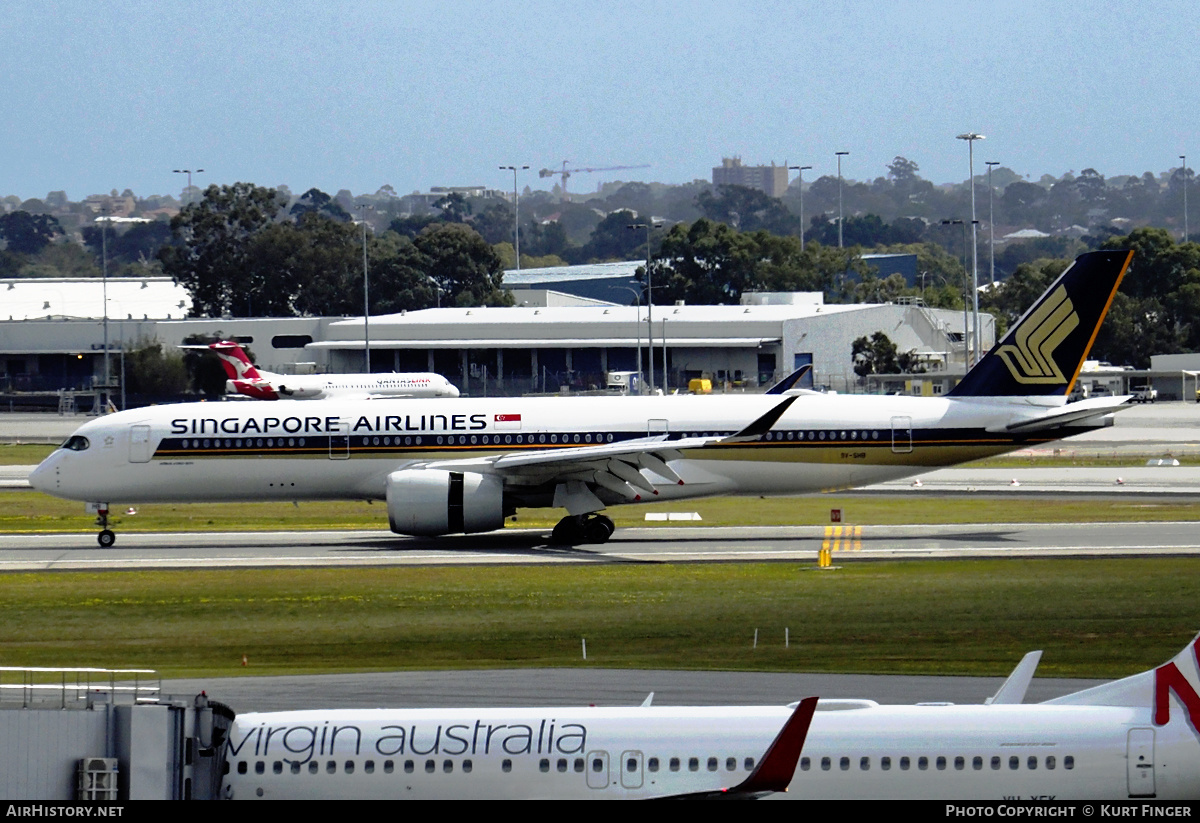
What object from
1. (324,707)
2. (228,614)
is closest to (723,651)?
(324,707)

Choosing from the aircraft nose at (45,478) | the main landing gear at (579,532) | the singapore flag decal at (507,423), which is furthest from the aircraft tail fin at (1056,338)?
the aircraft nose at (45,478)

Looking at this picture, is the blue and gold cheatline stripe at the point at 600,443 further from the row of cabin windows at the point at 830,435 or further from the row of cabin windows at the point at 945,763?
the row of cabin windows at the point at 945,763

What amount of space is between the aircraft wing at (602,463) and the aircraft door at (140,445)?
7.76 meters

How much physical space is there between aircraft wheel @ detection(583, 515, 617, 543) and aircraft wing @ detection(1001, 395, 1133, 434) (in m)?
11.5

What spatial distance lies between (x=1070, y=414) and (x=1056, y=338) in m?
2.96

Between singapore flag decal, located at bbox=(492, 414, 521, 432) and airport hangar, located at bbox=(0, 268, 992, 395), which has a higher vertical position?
airport hangar, located at bbox=(0, 268, 992, 395)

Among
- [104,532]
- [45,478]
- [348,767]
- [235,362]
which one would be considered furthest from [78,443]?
[235,362]

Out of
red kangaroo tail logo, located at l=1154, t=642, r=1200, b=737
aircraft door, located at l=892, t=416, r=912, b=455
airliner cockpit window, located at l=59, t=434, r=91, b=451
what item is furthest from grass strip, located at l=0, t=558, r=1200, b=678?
red kangaroo tail logo, located at l=1154, t=642, r=1200, b=737

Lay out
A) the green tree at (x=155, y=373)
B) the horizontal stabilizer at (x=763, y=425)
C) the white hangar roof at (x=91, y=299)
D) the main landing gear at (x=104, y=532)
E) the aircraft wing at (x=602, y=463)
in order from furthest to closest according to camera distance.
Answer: the white hangar roof at (x=91, y=299) → the green tree at (x=155, y=373) → the main landing gear at (x=104, y=532) → the aircraft wing at (x=602, y=463) → the horizontal stabilizer at (x=763, y=425)

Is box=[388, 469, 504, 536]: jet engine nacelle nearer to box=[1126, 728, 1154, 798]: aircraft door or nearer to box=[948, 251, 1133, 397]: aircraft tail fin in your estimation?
box=[948, 251, 1133, 397]: aircraft tail fin

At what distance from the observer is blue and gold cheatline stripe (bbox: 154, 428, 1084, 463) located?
141 ft

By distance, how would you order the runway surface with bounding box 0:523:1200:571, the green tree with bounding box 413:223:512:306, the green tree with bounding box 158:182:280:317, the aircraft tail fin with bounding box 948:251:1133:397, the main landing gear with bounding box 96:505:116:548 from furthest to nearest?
the green tree with bounding box 413:223:512:306
the green tree with bounding box 158:182:280:317
the main landing gear with bounding box 96:505:116:548
the aircraft tail fin with bounding box 948:251:1133:397
the runway surface with bounding box 0:523:1200:571

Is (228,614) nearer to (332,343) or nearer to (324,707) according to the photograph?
(324,707)

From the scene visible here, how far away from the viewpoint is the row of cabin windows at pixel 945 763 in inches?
625
